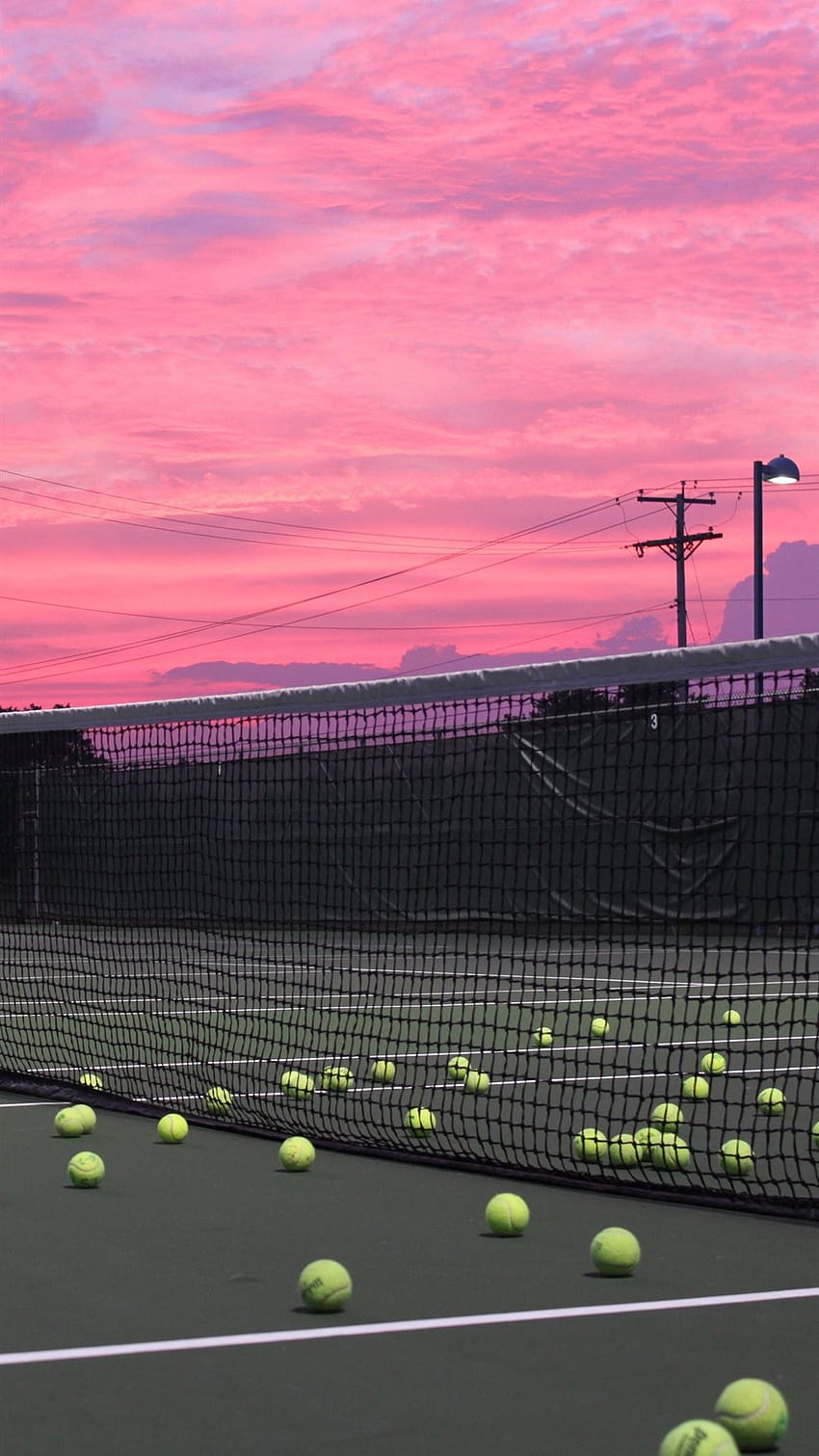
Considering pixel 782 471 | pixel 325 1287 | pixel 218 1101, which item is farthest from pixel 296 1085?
pixel 782 471

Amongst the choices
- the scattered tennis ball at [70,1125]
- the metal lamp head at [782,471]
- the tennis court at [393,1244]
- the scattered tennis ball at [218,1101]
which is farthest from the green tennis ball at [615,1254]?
the metal lamp head at [782,471]

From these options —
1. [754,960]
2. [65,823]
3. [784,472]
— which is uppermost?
[784,472]

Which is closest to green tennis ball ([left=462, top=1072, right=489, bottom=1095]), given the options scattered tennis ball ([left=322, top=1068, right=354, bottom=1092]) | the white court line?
scattered tennis ball ([left=322, top=1068, right=354, bottom=1092])

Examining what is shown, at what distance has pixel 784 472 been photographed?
27562mm

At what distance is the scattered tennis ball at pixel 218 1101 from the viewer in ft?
31.7

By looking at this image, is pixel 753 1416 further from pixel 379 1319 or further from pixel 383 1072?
pixel 383 1072

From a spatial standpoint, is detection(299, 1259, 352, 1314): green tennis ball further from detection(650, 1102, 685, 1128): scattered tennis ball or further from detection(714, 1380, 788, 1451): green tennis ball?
detection(650, 1102, 685, 1128): scattered tennis ball

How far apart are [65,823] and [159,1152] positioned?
739 inches

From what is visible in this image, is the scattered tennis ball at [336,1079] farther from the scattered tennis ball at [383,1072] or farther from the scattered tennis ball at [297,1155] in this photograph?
the scattered tennis ball at [297,1155]

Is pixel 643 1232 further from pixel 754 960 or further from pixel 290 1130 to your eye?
pixel 754 960

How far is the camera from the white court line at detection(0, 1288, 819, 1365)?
197 inches

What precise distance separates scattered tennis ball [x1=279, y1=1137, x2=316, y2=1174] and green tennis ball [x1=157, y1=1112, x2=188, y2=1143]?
89 centimetres

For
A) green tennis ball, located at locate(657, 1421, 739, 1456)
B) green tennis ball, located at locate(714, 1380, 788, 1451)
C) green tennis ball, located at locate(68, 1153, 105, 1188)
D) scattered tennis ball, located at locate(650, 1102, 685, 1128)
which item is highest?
green tennis ball, located at locate(657, 1421, 739, 1456)

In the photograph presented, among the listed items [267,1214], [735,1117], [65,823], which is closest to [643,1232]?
[267,1214]
